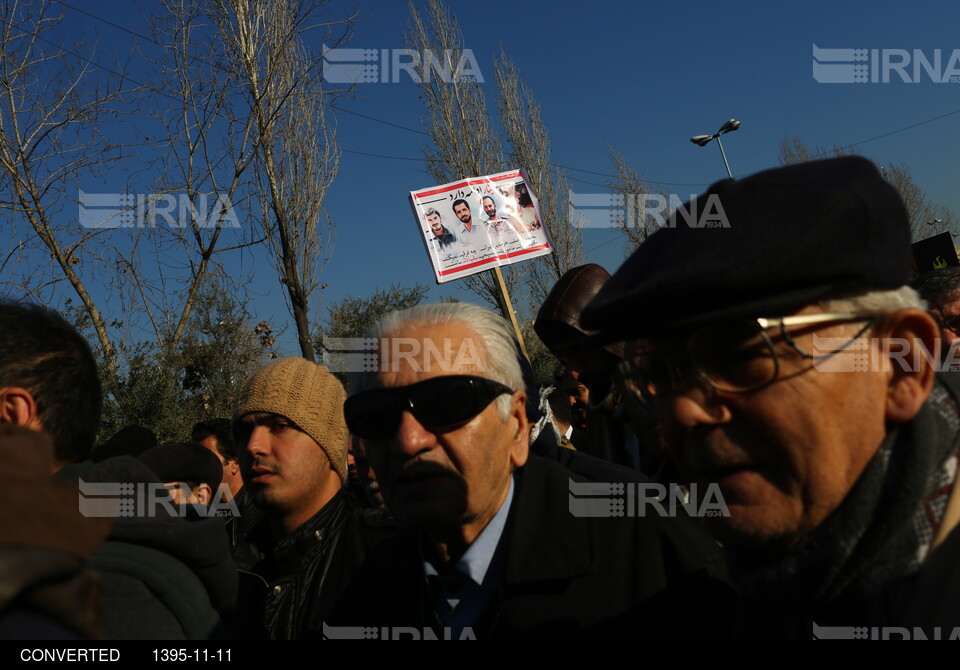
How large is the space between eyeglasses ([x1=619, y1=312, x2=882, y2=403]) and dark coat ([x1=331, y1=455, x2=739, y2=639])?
0.61 m

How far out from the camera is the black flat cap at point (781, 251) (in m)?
1.03

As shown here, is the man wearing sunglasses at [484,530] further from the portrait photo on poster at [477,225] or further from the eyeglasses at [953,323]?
the portrait photo on poster at [477,225]

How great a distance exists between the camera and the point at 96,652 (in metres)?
0.97

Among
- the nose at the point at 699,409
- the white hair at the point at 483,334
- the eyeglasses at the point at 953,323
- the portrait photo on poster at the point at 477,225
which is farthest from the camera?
the portrait photo on poster at the point at 477,225

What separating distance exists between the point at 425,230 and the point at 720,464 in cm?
543

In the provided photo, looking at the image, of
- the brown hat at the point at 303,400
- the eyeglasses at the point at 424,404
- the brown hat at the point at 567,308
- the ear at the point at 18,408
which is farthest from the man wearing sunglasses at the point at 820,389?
the brown hat at the point at 567,308

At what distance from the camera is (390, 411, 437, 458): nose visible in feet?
6.40

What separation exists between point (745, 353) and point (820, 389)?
113 mm

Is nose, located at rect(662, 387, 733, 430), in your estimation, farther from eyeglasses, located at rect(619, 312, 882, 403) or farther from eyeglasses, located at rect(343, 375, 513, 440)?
eyeglasses, located at rect(343, 375, 513, 440)

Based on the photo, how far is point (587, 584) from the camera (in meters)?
1.69

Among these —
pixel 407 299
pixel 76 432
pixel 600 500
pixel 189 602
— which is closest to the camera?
pixel 189 602

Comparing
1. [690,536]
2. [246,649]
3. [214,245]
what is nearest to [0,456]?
[246,649]

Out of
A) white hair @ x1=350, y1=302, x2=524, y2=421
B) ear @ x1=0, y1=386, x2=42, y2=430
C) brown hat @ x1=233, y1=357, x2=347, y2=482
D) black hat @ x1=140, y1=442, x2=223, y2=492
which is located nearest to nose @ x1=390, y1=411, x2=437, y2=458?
white hair @ x1=350, y1=302, x2=524, y2=421

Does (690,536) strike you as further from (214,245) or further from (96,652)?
(214,245)
